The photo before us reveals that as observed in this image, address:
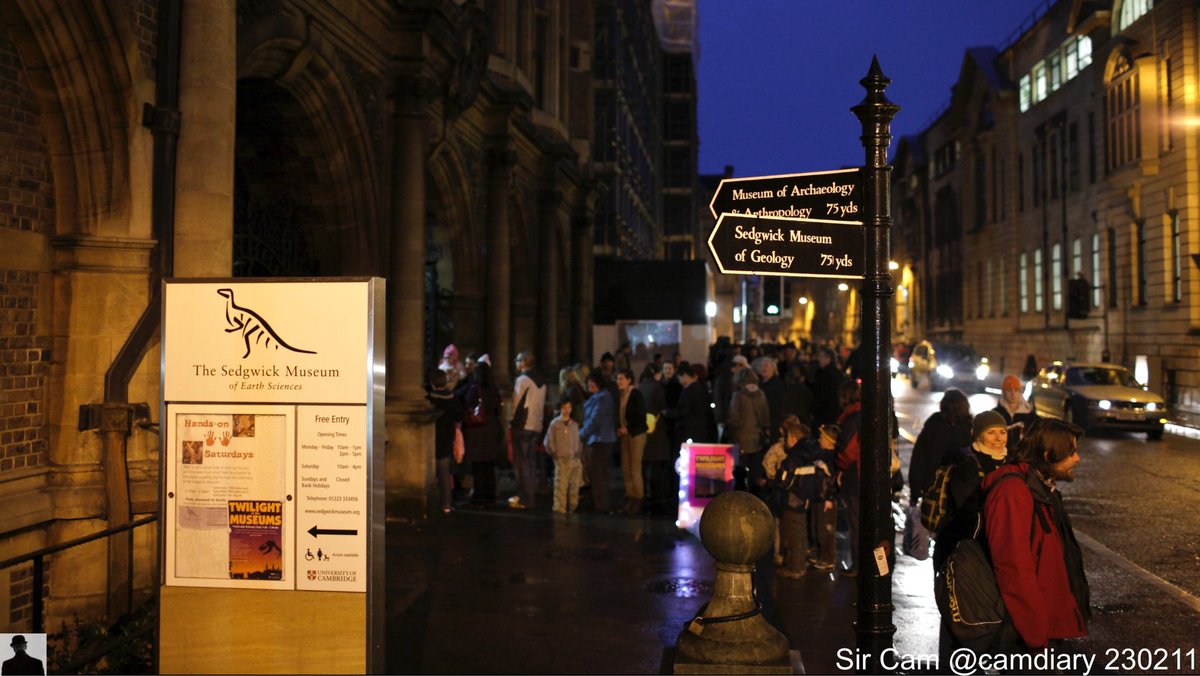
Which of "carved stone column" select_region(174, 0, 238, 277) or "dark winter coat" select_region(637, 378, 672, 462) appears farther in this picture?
"dark winter coat" select_region(637, 378, 672, 462)

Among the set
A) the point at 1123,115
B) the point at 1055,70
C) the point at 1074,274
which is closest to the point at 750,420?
the point at 1123,115

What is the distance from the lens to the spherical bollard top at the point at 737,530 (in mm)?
5402

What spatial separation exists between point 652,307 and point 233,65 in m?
21.2

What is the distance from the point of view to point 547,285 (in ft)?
77.5

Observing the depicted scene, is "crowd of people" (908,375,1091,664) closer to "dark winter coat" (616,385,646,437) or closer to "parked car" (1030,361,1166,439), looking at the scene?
"dark winter coat" (616,385,646,437)

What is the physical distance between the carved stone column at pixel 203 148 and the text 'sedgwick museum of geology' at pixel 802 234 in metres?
4.32

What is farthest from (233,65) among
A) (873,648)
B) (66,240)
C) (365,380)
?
(873,648)

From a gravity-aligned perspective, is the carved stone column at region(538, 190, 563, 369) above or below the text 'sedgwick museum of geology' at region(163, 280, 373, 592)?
above

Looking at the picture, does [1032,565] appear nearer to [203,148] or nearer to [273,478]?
[273,478]

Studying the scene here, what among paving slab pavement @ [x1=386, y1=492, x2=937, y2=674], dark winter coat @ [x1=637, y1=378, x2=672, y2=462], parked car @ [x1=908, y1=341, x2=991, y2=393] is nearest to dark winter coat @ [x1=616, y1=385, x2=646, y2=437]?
dark winter coat @ [x1=637, y1=378, x2=672, y2=462]

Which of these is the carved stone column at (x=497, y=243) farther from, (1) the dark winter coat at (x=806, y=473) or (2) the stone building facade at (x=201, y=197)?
(1) the dark winter coat at (x=806, y=473)

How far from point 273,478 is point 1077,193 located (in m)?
44.6

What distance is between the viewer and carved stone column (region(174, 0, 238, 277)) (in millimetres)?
8016

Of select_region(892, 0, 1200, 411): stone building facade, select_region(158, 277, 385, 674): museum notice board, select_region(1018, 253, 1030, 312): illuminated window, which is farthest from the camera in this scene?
select_region(1018, 253, 1030, 312): illuminated window
